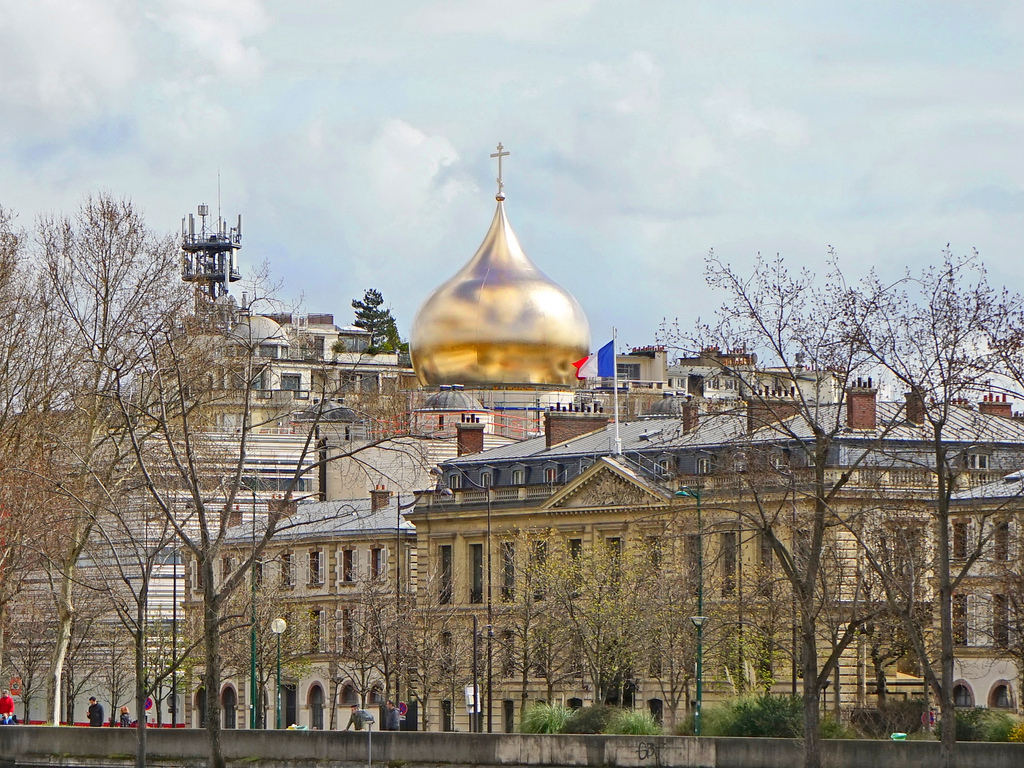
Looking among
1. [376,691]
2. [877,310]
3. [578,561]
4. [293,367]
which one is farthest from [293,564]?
[293,367]

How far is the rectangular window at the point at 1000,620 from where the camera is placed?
56.3 meters

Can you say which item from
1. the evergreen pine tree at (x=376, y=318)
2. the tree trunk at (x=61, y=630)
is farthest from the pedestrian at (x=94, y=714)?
the evergreen pine tree at (x=376, y=318)

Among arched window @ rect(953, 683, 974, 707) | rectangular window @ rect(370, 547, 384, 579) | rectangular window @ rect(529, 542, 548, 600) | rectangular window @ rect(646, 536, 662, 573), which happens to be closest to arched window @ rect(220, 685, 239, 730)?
rectangular window @ rect(370, 547, 384, 579)

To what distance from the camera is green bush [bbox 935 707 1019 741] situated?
131 ft

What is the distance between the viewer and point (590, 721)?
4531 centimetres

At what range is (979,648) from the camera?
6581 centimetres

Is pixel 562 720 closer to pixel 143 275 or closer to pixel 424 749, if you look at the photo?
pixel 424 749

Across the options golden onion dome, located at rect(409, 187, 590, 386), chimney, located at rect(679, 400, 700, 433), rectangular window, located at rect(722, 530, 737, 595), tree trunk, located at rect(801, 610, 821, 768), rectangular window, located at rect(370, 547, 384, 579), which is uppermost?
golden onion dome, located at rect(409, 187, 590, 386)

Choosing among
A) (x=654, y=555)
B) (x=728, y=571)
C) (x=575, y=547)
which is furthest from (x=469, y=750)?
(x=575, y=547)

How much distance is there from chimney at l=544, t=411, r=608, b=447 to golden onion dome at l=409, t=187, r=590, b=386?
1105 inches

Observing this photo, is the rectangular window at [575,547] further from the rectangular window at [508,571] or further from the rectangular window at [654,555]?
the rectangular window at [654,555]

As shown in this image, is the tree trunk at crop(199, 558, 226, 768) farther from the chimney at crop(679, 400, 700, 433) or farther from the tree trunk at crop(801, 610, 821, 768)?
the tree trunk at crop(801, 610, 821, 768)

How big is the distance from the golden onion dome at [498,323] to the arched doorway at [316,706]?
30.4 m

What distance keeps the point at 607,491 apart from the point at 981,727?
113 feet
